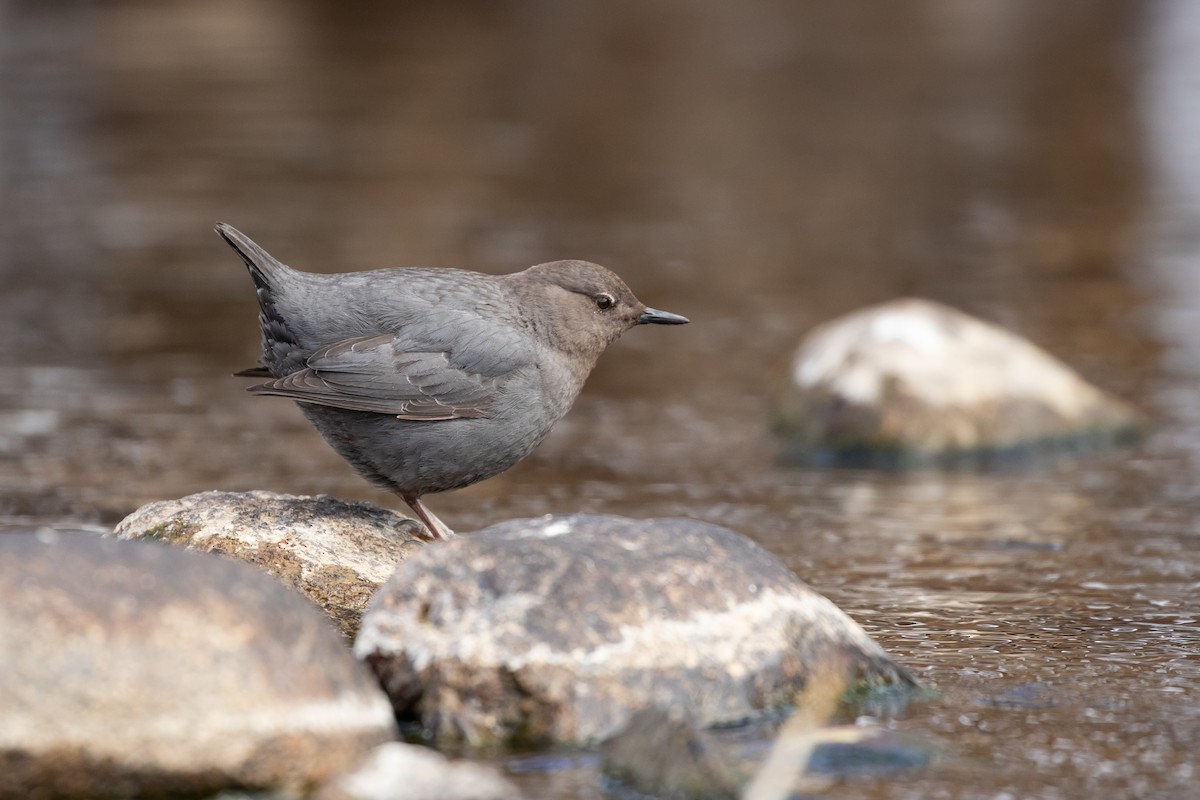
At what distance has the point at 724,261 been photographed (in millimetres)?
12797

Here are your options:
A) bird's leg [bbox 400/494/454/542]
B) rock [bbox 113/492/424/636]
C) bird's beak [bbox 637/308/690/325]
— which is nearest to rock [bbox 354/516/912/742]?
rock [bbox 113/492/424/636]

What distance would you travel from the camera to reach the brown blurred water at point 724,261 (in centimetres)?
564

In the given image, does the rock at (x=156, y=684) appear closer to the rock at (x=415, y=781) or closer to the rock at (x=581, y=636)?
the rock at (x=415, y=781)

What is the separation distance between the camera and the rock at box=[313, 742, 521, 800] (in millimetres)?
3783

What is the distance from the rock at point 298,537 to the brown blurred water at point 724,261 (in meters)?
1.28

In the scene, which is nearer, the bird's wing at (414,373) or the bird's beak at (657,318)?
the bird's wing at (414,373)

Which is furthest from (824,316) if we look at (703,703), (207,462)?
(703,703)

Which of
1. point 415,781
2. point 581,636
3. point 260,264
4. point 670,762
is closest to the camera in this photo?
point 415,781

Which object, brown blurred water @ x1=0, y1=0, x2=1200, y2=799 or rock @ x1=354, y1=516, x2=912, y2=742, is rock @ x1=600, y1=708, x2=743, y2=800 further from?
rock @ x1=354, y1=516, x2=912, y2=742

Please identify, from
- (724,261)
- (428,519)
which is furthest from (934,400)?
(724,261)

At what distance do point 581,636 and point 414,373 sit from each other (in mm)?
1364

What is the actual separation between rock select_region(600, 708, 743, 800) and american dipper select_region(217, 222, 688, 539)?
1528 millimetres

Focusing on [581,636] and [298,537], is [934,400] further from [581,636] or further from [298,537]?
[581,636]

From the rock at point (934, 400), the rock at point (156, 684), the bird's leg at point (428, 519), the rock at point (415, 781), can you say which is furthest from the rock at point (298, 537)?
the rock at point (934, 400)
